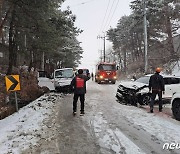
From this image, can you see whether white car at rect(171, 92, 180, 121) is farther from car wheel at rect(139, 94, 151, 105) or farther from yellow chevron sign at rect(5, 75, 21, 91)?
yellow chevron sign at rect(5, 75, 21, 91)

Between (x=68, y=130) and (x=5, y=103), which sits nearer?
(x=68, y=130)

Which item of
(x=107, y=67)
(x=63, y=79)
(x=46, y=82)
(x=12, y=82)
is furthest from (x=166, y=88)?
(x=107, y=67)

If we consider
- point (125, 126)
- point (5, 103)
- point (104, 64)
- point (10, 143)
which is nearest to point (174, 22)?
point (104, 64)

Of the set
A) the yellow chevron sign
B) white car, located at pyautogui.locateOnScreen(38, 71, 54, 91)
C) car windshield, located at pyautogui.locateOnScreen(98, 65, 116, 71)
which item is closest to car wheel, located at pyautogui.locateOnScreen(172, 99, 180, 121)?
the yellow chevron sign

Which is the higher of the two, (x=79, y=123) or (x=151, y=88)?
(x=151, y=88)

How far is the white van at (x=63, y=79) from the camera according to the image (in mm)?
21261

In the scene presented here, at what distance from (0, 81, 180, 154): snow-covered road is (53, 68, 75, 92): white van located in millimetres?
10223

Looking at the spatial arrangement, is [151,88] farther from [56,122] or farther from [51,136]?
[51,136]

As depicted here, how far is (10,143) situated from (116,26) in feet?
239

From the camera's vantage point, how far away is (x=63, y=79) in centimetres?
2144

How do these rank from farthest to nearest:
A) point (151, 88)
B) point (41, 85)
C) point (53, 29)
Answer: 1. point (41, 85)
2. point (53, 29)
3. point (151, 88)

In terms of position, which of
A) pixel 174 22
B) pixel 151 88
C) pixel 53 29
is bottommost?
pixel 151 88

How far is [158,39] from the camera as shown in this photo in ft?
153

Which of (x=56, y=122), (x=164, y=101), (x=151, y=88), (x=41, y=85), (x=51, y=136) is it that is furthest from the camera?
(x=41, y=85)
